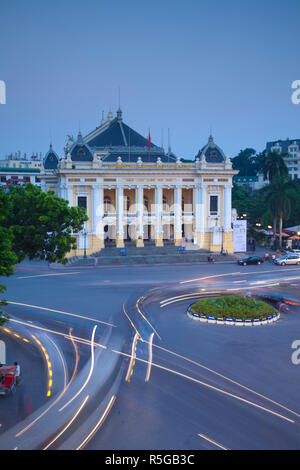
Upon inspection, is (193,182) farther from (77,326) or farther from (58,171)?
(77,326)

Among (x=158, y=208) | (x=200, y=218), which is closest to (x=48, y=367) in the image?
(x=158, y=208)

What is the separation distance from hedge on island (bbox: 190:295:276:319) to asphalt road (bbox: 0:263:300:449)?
1064mm

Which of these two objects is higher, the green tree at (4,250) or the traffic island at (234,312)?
the green tree at (4,250)

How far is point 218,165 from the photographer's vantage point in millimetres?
57531

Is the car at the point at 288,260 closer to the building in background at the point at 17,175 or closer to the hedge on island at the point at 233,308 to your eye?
the hedge on island at the point at 233,308

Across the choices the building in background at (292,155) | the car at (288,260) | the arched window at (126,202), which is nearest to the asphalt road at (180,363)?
the car at (288,260)

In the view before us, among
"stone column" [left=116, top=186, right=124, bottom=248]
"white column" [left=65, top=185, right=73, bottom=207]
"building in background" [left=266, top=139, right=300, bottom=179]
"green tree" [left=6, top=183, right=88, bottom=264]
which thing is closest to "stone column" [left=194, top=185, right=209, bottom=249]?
"stone column" [left=116, top=186, right=124, bottom=248]

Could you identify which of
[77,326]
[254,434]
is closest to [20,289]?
[77,326]

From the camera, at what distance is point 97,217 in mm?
54594

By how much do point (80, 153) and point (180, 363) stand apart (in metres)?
41.4

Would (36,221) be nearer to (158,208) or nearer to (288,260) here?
(158,208)

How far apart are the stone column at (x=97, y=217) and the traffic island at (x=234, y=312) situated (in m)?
29.2

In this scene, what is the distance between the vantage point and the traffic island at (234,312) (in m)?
25.1
